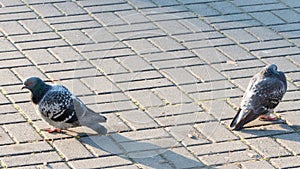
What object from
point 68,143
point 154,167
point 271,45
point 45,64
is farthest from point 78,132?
point 271,45

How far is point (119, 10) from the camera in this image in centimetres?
958

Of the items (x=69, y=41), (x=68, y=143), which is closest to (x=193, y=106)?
(x=68, y=143)

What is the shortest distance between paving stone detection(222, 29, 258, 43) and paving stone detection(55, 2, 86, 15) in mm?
1600

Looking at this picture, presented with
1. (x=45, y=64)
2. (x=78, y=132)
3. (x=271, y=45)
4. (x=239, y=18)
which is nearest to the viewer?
(x=78, y=132)

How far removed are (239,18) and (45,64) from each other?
2353 millimetres

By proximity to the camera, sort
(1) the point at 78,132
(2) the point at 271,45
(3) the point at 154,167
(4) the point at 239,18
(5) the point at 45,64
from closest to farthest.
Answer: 1. (3) the point at 154,167
2. (1) the point at 78,132
3. (5) the point at 45,64
4. (2) the point at 271,45
5. (4) the point at 239,18

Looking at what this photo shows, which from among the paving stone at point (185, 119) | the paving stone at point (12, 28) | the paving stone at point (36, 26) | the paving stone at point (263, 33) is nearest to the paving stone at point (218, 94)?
the paving stone at point (185, 119)

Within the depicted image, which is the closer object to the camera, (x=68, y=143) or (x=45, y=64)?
(x=68, y=143)

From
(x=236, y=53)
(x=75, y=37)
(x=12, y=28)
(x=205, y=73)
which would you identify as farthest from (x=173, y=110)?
(x=12, y=28)

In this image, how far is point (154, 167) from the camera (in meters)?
6.64

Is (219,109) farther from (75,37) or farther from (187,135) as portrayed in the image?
(75,37)

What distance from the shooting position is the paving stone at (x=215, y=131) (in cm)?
712

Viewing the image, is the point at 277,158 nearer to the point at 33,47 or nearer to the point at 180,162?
the point at 180,162

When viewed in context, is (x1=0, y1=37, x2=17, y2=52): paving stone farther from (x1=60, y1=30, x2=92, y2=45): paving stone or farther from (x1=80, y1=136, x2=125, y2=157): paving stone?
(x1=80, y1=136, x2=125, y2=157): paving stone
